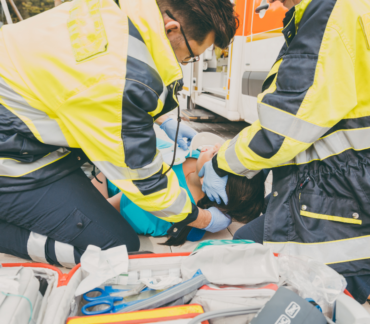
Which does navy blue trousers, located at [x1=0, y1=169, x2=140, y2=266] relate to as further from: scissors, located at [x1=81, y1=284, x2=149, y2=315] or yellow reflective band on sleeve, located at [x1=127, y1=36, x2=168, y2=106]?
yellow reflective band on sleeve, located at [x1=127, y1=36, x2=168, y2=106]

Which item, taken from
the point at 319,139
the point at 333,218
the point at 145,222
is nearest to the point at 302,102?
the point at 319,139

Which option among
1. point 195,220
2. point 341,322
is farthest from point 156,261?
point 341,322

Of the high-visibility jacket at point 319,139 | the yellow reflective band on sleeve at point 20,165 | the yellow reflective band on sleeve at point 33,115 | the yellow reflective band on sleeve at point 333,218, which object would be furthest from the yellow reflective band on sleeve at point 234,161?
the yellow reflective band on sleeve at point 20,165

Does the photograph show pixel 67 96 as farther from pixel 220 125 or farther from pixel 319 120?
pixel 220 125

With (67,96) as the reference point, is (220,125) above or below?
below

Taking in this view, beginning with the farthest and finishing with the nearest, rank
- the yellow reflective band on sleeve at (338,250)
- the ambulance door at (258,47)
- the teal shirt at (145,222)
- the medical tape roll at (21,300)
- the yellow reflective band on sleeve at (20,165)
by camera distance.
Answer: the ambulance door at (258,47) → the teal shirt at (145,222) → the yellow reflective band on sleeve at (20,165) → the yellow reflective band on sleeve at (338,250) → the medical tape roll at (21,300)

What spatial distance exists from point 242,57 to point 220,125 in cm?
252

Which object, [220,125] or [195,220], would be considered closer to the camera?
[195,220]

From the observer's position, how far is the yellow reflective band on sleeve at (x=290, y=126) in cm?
112

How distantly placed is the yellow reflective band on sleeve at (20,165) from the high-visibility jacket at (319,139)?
968 mm

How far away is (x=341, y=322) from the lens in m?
0.87

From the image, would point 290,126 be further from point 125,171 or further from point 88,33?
point 88,33

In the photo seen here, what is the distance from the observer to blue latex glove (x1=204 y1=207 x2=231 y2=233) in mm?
1843

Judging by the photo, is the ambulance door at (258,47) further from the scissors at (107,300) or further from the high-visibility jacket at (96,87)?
the scissors at (107,300)
